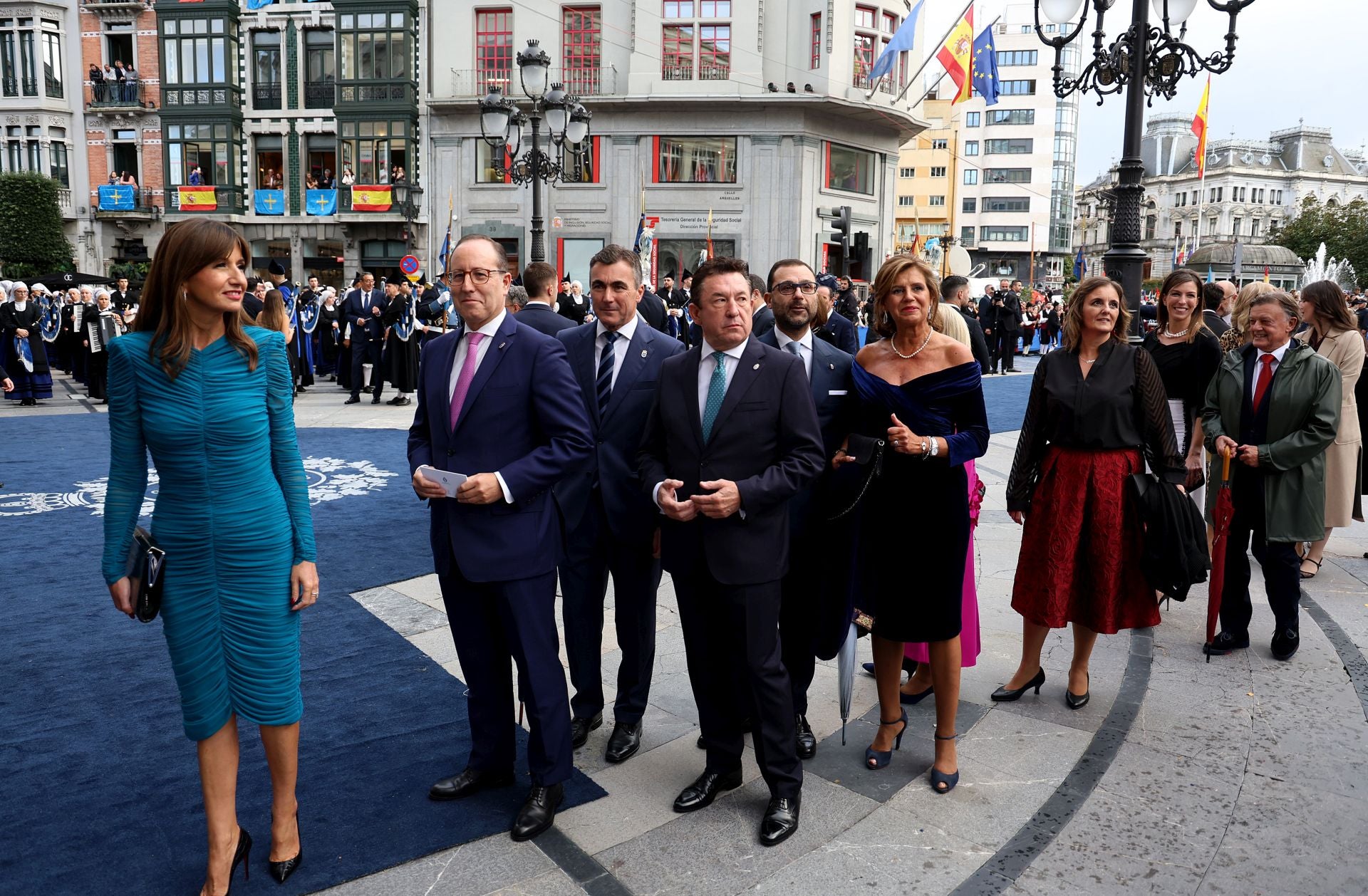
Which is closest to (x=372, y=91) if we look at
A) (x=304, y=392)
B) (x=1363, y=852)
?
(x=304, y=392)

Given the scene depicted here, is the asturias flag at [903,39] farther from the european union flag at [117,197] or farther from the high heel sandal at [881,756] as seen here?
the european union flag at [117,197]

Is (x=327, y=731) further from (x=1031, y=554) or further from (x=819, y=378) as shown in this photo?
(x=1031, y=554)

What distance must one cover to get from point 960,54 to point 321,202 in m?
23.0

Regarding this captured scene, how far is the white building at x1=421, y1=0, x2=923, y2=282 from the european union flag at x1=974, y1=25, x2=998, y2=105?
21.6 ft

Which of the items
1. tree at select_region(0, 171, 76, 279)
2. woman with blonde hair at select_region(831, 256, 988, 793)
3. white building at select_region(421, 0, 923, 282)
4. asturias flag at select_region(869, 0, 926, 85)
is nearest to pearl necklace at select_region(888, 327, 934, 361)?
woman with blonde hair at select_region(831, 256, 988, 793)

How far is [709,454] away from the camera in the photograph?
11.0 feet

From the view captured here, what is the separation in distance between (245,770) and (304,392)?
14581 mm

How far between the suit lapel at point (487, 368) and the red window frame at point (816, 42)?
1247 inches

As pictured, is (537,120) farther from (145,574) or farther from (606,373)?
(145,574)

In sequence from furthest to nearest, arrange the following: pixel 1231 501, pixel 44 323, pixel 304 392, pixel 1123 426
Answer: pixel 304 392, pixel 44 323, pixel 1231 501, pixel 1123 426

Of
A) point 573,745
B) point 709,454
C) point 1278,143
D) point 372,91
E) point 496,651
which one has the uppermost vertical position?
point 1278,143

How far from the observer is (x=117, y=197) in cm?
3678

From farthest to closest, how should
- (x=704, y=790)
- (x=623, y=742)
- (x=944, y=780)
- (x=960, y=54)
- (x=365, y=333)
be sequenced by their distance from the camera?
(x=960, y=54) → (x=365, y=333) → (x=623, y=742) → (x=944, y=780) → (x=704, y=790)

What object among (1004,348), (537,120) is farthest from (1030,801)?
(1004,348)
